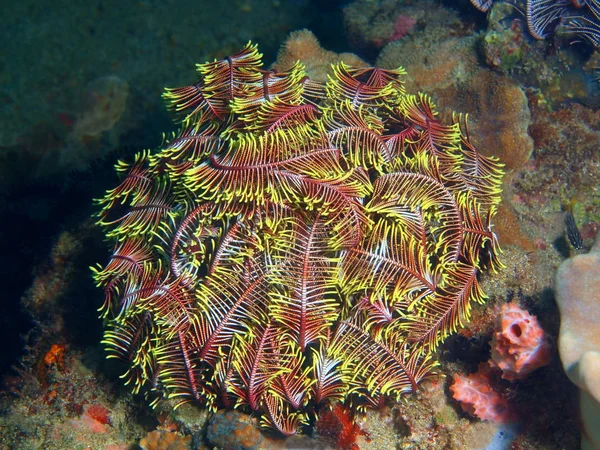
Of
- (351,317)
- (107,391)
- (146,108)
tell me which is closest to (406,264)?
(351,317)

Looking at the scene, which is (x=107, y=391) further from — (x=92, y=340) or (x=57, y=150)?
(x=57, y=150)

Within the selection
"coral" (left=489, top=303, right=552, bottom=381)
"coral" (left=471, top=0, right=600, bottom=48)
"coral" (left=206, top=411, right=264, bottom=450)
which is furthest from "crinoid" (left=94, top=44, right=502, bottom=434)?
"coral" (left=471, top=0, right=600, bottom=48)

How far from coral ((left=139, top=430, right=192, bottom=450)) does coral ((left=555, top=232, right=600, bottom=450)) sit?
3.43 meters

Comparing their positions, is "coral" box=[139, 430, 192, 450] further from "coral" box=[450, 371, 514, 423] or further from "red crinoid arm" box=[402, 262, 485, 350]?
"coral" box=[450, 371, 514, 423]

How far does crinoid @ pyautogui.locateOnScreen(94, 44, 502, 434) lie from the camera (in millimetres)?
3277

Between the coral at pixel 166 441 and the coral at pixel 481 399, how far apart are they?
8.63ft

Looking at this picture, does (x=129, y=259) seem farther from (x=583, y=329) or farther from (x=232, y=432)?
(x=583, y=329)

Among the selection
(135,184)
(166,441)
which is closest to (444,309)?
(166,441)

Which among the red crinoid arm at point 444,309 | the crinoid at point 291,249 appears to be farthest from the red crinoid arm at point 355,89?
the red crinoid arm at point 444,309

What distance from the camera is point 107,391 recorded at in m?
4.73

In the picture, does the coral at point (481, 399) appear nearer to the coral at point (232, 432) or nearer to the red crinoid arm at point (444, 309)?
the red crinoid arm at point (444, 309)

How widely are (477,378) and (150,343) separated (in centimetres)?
305

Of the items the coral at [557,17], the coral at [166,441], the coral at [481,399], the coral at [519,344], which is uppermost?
the coral at [557,17]

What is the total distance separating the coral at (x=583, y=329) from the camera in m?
3.02
